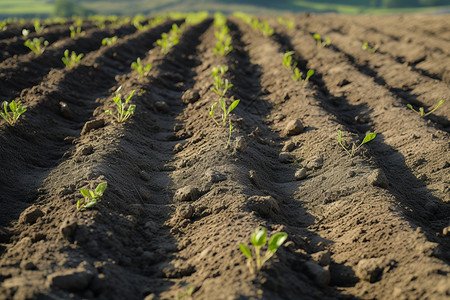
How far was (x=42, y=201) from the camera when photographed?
2.57 meters

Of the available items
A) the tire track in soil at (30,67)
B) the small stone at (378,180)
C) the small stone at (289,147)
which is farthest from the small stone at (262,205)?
the tire track in soil at (30,67)

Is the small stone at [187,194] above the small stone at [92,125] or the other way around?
the other way around

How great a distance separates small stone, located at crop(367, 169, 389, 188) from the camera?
264 cm

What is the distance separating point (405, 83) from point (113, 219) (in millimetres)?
4661

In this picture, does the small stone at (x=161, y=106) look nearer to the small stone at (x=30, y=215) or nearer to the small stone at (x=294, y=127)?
the small stone at (x=294, y=127)

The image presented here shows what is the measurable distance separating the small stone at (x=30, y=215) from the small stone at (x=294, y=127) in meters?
2.37

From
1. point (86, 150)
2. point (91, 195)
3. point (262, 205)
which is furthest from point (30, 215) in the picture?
point (262, 205)

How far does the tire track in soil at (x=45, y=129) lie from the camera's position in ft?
9.18

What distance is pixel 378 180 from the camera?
2.64 meters

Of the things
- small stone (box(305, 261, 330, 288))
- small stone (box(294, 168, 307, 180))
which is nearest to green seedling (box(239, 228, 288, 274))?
small stone (box(305, 261, 330, 288))

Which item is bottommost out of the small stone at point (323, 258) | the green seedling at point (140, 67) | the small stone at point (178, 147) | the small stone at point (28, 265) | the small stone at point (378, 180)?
the small stone at point (323, 258)

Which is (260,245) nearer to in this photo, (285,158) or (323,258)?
(323,258)

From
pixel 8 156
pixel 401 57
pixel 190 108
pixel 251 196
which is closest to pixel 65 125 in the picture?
pixel 8 156

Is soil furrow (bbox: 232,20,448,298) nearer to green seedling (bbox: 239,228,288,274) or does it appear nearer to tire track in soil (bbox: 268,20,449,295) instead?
tire track in soil (bbox: 268,20,449,295)
